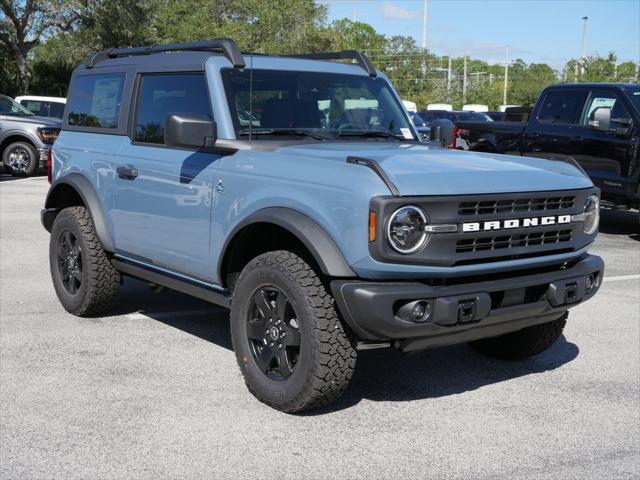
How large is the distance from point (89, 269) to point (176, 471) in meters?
2.72

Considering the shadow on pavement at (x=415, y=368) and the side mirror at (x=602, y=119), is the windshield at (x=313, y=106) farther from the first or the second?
the side mirror at (x=602, y=119)

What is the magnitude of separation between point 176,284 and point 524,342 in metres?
2.25

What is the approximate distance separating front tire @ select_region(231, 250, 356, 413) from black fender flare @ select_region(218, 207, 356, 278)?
0.19 m

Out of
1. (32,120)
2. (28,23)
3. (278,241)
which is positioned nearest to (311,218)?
(278,241)

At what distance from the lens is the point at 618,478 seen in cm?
381

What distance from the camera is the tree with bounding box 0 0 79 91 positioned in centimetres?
3503

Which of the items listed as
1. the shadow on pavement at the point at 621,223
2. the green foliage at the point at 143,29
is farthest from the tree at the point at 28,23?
the shadow on pavement at the point at 621,223

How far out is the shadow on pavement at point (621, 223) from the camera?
12.2 meters

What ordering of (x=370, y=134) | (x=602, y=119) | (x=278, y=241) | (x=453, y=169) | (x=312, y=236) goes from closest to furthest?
(x=312, y=236)
(x=453, y=169)
(x=278, y=241)
(x=370, y=134)
(x=602, y=119)

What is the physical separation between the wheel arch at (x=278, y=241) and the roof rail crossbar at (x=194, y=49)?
114cm

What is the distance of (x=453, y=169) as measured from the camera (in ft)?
14.3

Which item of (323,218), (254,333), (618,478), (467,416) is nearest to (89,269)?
(254,333)

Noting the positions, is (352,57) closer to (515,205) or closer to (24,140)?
(515,205)

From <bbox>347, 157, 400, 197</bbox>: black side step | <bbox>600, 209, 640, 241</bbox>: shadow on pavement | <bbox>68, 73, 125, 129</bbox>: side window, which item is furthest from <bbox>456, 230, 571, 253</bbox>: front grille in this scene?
<bbox>600, 209, 640, 241</bbox>: shadow on pavement
